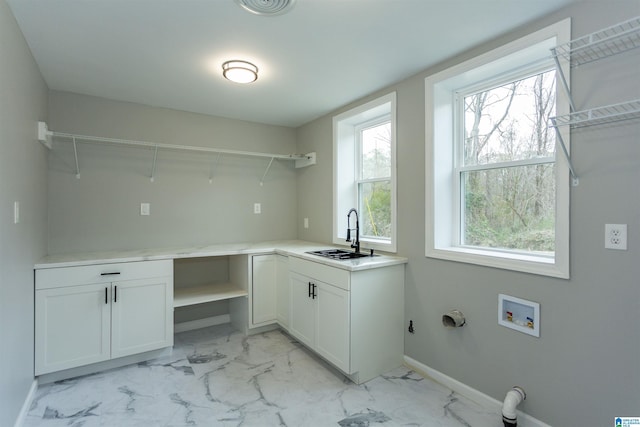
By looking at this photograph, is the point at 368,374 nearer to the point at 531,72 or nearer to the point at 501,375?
the point at 501,375

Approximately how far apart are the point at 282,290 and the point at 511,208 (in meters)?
2.13

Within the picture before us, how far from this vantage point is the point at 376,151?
3.20m

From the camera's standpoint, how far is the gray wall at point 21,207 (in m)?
1.58

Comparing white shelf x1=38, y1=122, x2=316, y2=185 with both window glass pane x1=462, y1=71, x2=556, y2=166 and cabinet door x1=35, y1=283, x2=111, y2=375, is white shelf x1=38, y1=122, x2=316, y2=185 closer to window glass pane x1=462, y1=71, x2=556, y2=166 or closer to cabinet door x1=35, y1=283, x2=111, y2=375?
cabinet door x1=35, y1=283, x2=111, y2=375

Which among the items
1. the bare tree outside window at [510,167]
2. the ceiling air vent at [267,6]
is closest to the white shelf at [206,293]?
the bare tree outside window at [510,167]

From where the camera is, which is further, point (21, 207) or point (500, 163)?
point (500, 163)

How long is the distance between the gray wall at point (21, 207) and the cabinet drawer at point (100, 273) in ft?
0.34

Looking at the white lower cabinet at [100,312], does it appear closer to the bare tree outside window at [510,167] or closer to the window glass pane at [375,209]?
the window glass pane at [375,209]

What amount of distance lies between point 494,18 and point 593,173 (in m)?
1.00

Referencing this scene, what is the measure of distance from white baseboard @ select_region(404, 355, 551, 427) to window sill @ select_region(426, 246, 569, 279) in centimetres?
78

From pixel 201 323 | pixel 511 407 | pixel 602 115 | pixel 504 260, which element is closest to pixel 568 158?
pixel 602 115

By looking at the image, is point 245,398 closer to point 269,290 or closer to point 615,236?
point 269,290

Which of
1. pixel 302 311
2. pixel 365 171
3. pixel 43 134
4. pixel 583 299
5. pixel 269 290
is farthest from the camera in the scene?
pixel 365 171

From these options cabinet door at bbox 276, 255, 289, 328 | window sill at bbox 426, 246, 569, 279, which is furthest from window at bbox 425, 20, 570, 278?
cabinet door at bbox 276, 255, 289, 328
